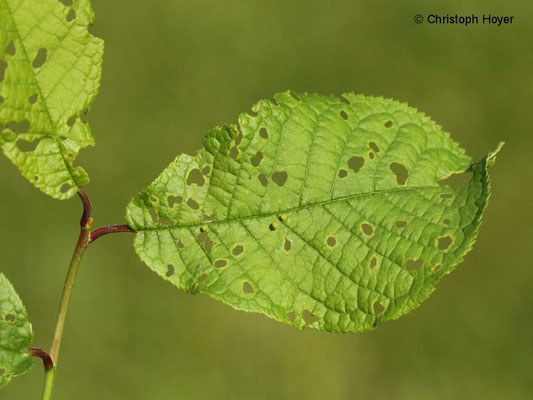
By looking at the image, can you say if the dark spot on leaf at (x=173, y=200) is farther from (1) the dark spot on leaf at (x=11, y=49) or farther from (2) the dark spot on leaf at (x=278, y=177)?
(1) the dark spot on leaf at (x=11, y=49)

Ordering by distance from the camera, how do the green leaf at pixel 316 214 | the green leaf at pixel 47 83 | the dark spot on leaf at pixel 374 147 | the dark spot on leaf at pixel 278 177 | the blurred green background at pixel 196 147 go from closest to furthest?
the green leaf at pixel 47 83, the green leaf at pixel 316 214, the dark spot on leaf at pixel 374 147, the dark spot on leaf at pixel 278 177, the blurred green background at pixel 196 147

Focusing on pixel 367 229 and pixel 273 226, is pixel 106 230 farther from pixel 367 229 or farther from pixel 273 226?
pixel 367 229

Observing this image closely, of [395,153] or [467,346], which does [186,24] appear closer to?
[467,346]

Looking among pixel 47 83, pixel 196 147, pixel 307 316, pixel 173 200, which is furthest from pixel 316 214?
pixel 196 147

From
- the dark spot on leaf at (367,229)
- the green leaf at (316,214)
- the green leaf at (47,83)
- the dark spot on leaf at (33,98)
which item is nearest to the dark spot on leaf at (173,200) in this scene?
the green leaf at (316,214)

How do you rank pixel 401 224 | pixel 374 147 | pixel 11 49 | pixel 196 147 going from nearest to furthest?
pixel 11 49
pixel 401 224
pixel 374 147
pixel 196 147
